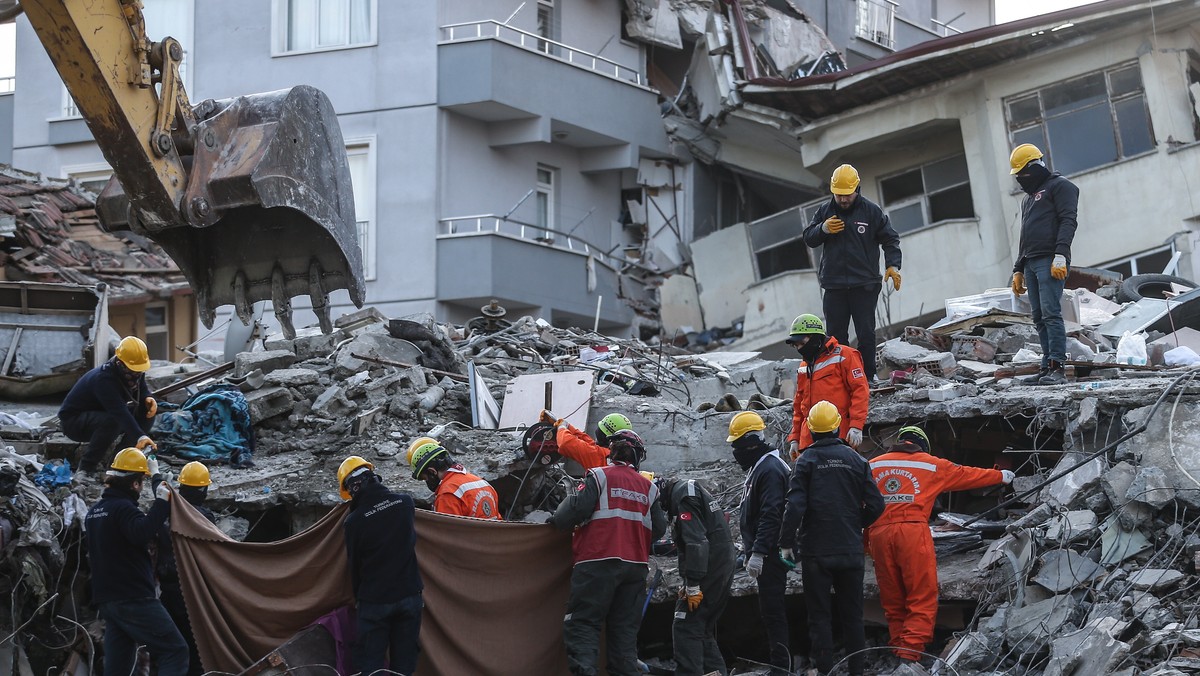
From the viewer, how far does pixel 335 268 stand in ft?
32.4

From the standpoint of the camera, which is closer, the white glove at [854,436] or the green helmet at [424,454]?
the green helmet at [424,454]

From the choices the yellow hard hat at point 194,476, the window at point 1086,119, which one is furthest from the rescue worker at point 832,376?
the window at point 1086,119

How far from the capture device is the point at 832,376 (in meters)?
11.1

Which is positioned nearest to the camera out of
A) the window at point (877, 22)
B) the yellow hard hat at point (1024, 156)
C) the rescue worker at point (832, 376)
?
the rescue worker at point (832, 376)

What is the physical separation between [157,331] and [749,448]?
13384mm

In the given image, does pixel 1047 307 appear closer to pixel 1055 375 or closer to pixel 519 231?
pixel 1055 375

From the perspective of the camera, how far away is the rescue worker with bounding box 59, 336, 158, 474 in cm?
1167

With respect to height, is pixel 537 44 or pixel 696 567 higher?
pixel 537 44

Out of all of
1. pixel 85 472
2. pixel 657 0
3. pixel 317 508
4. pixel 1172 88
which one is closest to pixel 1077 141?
pixel 1172 88

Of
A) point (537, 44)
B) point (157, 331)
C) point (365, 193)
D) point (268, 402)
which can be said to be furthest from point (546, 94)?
point (268, 402)

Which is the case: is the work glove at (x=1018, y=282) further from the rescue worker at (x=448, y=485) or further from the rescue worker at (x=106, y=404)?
the rescue worker at (x=106, y=404)

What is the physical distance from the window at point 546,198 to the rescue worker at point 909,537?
Result: 15260 millimetres

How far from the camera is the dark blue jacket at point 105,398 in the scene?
38.3ft

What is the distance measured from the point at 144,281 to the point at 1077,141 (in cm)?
1286
